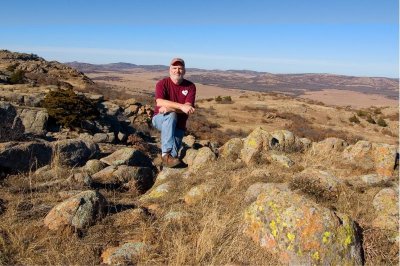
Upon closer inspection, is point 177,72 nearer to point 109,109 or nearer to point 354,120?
point 109,109

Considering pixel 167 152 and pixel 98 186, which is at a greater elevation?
pixel 167 152

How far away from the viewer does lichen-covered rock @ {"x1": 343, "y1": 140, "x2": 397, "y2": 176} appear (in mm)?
7020

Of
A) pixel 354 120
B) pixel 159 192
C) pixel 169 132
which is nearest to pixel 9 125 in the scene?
pixel 169 132

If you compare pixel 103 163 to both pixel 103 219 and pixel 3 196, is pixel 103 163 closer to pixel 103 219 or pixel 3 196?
pixel 3 196

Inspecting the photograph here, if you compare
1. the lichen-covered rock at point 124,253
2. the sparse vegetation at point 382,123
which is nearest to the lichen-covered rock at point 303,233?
the lichen-covered rock at point 124,253

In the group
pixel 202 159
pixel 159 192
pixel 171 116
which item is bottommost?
pixel 159 192

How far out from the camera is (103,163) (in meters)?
8.00

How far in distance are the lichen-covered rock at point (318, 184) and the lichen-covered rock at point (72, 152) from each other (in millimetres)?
4780

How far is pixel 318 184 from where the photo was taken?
521cm

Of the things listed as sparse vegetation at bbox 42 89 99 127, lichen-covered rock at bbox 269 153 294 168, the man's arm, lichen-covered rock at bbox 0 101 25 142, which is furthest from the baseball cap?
sparse vegetation at bbox 42 89 99 127

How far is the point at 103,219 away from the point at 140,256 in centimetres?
97

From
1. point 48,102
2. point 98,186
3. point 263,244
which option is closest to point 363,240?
point 263,244

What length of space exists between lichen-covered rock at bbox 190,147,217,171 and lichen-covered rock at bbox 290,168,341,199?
204 cm

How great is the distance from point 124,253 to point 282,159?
408 cm
